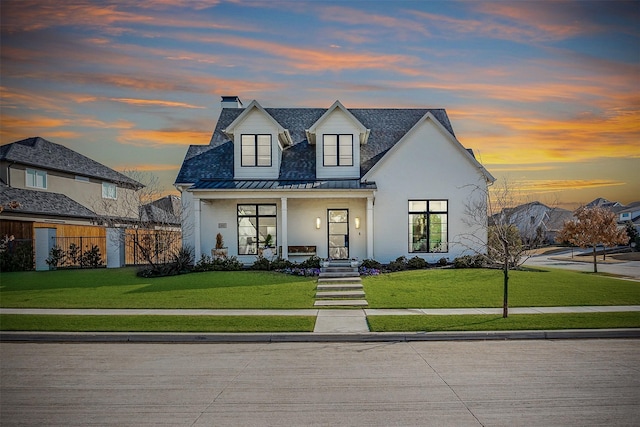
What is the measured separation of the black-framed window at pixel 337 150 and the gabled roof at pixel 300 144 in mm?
939

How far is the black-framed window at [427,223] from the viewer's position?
22.2 m

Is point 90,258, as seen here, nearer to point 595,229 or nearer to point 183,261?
point 183,261

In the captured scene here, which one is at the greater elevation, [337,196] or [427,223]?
[337,196]

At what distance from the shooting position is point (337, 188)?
2098cm

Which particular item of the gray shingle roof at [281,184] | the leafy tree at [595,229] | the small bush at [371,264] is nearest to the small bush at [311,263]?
the small bush at [371,264]

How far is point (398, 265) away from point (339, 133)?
7059mm

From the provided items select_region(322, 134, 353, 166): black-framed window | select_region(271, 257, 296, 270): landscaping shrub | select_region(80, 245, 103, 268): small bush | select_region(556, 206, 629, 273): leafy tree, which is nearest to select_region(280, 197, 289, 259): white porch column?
select_region(271, 257, 296, 270): landscaping shrub

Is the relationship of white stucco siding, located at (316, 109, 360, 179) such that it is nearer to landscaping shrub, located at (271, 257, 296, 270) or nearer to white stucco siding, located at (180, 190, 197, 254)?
landscaping shrub, located at (271, 257, 296, 270)

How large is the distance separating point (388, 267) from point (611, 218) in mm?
15949

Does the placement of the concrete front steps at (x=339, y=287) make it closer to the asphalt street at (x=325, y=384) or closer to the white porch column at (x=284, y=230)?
the white porch column at (x=284, y=230)

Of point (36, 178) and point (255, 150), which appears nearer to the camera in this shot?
point (255, 150)

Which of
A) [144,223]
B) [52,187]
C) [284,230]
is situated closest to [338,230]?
[284,230]

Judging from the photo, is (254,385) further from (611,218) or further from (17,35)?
(611,218)

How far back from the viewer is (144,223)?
890 inches
